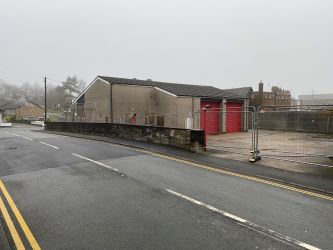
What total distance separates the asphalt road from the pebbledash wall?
4400mm

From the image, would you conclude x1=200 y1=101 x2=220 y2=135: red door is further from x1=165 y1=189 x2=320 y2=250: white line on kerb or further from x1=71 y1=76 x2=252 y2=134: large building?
x1=165 y1=189 x2=320 y2=250: white line on kerb

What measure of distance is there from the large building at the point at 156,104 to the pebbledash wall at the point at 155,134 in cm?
521

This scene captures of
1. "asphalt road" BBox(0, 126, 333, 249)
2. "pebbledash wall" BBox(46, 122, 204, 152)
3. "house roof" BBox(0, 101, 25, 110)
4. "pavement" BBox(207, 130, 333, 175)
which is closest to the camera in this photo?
"asphalt road" BBox(0, 126, 333, 249)

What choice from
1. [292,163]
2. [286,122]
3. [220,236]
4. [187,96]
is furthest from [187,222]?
[187,96]

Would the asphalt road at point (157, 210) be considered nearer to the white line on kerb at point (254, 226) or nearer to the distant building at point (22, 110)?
the white line on kerb at point (254, 226)

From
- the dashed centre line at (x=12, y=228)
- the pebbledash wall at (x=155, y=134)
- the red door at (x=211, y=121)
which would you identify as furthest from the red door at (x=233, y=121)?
the dashed centre line at (x=12, y=228)

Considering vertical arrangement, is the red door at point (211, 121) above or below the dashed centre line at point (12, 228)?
above

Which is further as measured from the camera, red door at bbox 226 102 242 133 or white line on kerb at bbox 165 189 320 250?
red door at bbox 226 102 242 133

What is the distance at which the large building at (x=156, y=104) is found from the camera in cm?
2947

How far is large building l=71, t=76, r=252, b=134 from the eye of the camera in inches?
1160

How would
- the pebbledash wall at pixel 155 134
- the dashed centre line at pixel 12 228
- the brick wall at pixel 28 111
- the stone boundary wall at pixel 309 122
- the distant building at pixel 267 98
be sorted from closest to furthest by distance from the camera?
1. the dashed centre line at pixel 12 228
2. the stone boundary wall at pixel 309 122
3. the pebbledash wall at pixel 155 134
4. the distant building at pixel 267 98
5. the brick wall at pixel 28 111

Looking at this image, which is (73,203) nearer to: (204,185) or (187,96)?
(204,185)

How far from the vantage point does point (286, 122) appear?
13141 mm

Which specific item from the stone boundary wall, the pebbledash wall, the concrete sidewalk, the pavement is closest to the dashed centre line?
the concrete sidewalk
